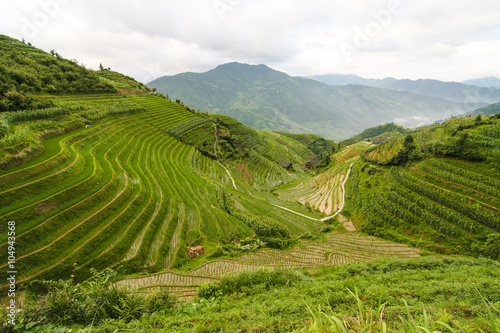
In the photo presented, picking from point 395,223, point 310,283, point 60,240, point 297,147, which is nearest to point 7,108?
point 60,240

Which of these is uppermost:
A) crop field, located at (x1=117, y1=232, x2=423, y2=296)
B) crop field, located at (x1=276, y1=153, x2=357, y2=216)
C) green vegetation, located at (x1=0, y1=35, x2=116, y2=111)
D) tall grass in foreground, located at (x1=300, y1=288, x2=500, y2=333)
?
green vegetation, located at (x1=0, y1=35, x2=116, y2=111)

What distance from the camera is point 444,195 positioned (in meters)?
23.6

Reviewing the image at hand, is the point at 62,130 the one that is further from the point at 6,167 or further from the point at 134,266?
the point at 134,266

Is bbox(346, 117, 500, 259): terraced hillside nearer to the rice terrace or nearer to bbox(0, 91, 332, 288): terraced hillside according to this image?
the rice terrace

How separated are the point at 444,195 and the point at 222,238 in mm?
27273

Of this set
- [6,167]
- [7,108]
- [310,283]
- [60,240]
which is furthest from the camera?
[7,108]

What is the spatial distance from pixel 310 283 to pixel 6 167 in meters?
26.6

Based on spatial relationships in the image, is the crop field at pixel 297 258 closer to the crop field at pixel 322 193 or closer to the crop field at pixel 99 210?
the crop field at pixel 99 210

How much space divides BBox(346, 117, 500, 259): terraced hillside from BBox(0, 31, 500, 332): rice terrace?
154 mm

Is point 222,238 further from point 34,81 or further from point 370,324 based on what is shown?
point 34,81

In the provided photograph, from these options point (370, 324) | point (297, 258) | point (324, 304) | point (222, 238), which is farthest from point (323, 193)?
point (370, 324)

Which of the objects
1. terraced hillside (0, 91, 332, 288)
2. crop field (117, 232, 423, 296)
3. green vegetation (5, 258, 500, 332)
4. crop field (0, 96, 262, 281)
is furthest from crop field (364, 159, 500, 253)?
crop field (0, 96, 262, 281)

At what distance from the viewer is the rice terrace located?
Answer: 7765mm

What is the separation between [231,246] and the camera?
2059 centimetres
